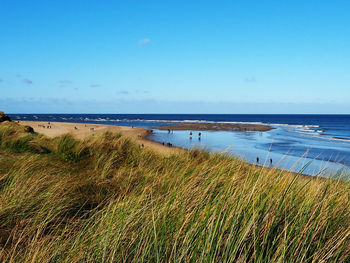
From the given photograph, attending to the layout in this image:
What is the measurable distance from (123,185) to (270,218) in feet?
10.3

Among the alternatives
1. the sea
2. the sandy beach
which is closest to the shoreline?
the sandy beach

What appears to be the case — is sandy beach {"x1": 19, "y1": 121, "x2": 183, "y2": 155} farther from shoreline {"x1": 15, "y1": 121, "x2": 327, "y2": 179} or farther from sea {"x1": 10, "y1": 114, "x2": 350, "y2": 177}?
sea {"x1": 10, "y1": 114, "x2": 350, "y2": 177}

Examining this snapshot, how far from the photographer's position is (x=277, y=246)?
2029 millimetres

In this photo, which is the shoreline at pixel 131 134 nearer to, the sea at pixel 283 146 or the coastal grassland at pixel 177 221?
the sea at pixel 283 146

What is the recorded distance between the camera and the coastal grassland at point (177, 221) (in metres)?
2.00

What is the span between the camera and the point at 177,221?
2373 mm

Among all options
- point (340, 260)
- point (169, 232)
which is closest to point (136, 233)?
point (169, 232)

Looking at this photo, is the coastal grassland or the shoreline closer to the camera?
the coastal grassland

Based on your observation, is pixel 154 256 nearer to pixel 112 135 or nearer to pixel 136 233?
pixel 136 233

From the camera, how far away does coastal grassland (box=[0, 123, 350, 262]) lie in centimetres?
200

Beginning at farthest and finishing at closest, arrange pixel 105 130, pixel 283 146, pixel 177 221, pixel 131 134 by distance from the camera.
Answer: pixel 131 134
pixel 283 146
pixel 105 130
pixel 177 221

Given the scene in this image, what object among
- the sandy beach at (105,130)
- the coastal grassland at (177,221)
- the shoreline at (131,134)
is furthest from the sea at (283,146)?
the sandy beach at (105,130)

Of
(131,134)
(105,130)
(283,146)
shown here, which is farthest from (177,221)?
(131,134)

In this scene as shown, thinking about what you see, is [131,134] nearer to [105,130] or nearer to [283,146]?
[283,146]
